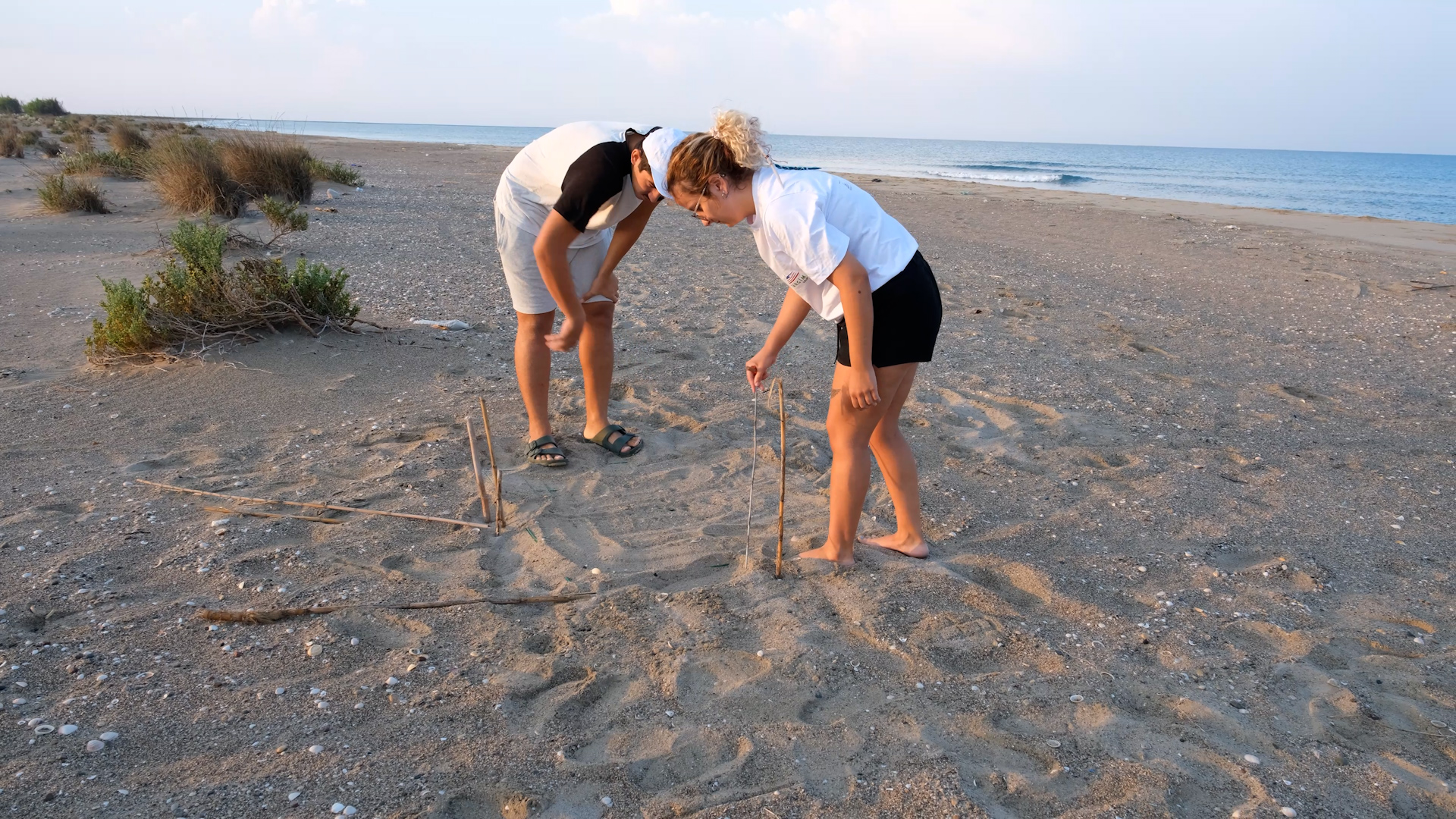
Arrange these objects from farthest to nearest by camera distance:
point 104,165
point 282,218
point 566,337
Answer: point 104,165, point 282,218, point 566,337

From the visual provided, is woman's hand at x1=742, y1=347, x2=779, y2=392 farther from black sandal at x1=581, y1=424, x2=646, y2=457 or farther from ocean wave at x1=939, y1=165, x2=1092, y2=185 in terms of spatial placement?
ocean wave at x1=939, y1=165, x2=1092, y2=185

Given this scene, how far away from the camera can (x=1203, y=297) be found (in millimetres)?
7492

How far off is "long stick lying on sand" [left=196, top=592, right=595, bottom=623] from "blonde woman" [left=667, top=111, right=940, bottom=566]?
38.5 inches

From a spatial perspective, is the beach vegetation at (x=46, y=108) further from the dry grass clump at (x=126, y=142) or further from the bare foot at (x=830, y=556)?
the bare foot at (x=830, y=556)

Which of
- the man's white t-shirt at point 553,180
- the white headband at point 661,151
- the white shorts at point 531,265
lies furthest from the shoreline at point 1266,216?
the white headband at point 661,151

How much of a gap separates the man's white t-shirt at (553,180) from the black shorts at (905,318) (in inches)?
45.0

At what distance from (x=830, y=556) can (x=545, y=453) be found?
4.50 feet

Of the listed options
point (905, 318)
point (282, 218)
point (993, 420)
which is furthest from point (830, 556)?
point (282, 218)

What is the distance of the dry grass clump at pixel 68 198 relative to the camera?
9148mm

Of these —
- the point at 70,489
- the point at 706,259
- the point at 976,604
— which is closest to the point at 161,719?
the point at 70,489

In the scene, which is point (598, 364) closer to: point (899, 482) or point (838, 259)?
point (899, 482)

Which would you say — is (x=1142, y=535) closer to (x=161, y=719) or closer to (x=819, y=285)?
(x=819, y=285)

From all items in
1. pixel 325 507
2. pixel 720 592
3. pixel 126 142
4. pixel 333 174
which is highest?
pixel 126 142

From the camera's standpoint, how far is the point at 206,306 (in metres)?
4.81
